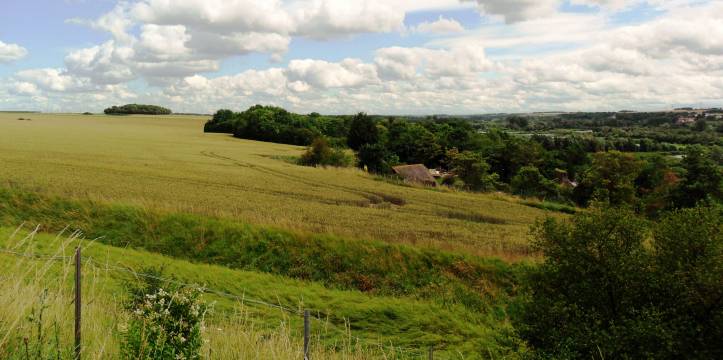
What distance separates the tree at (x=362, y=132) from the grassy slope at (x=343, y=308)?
7499 centimetres

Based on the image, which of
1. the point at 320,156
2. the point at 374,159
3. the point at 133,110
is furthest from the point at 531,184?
the point at 133,110

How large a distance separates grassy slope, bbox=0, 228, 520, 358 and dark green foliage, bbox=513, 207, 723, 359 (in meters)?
1.92

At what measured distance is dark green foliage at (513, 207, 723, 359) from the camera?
1137 centimetres

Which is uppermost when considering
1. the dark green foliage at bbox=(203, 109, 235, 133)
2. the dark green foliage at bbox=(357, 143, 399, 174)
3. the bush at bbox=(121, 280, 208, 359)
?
the dark green foliage at bbox=(203, 109, 235, 133)

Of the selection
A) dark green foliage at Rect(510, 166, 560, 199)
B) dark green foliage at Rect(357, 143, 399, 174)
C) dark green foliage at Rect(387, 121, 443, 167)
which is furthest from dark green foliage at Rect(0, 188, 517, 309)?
dark green foliage at Rect(387, 121, 443, 167)

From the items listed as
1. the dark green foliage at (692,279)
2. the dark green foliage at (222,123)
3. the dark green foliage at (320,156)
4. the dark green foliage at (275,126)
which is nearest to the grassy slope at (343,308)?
the dark green foliage at (692,279)

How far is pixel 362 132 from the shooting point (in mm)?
94188

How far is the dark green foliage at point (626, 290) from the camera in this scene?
11367 mm

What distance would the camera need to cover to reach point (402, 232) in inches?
989

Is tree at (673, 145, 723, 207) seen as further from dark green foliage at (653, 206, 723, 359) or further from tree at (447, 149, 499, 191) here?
dark green foliage at (653, 206, 723, 359)

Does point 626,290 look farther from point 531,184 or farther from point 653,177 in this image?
point 653,177

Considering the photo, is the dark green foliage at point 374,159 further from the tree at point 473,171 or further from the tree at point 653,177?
the tree at point 653,177

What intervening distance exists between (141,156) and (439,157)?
50425 mm

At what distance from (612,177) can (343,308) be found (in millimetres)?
49195
